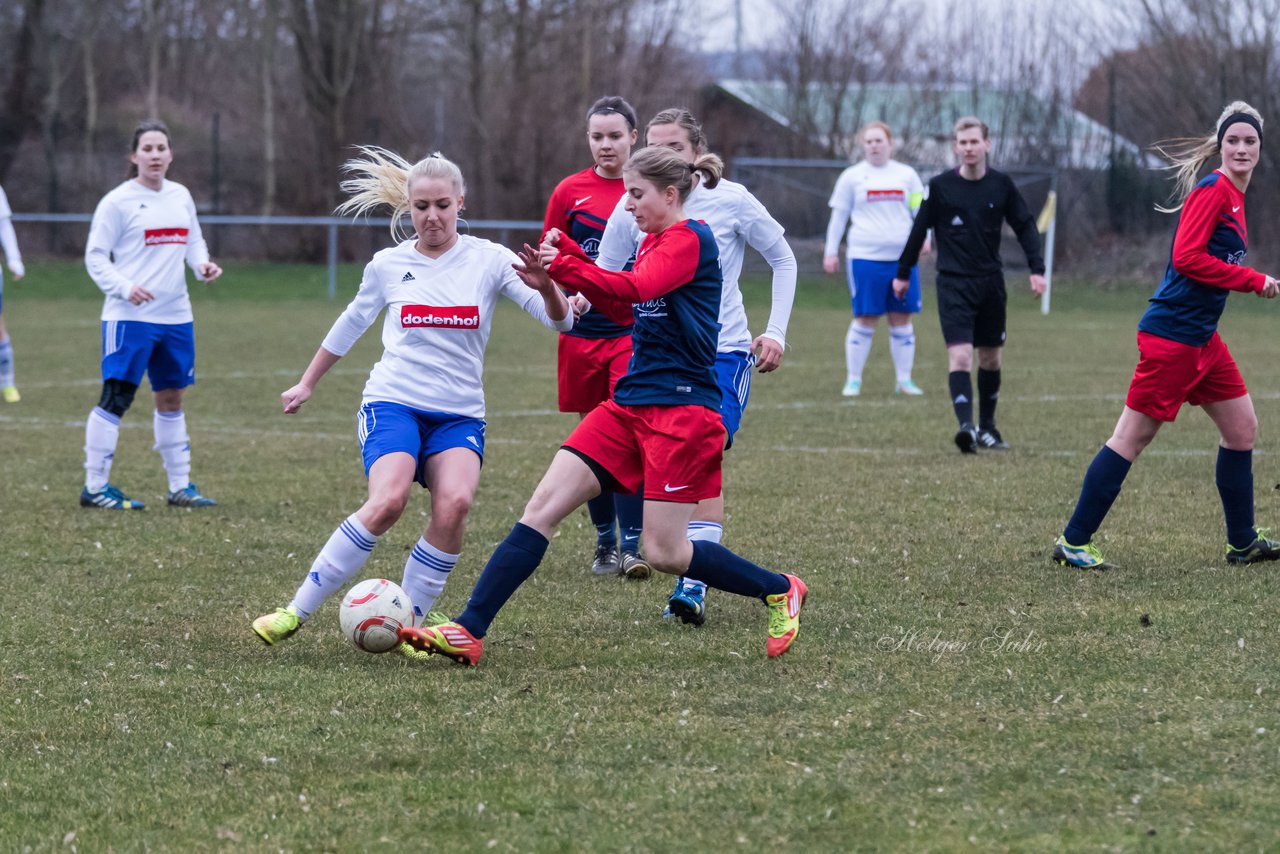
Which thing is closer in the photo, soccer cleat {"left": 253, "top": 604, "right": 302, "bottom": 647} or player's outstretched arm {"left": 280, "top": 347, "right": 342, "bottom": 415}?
soccer cleat {"left": 253, "top": 604, "right": 302, "bottom": 647}

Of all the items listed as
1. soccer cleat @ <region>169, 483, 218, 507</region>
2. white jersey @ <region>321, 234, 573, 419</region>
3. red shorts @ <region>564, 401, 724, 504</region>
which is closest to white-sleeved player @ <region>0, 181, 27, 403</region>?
soccer cleat @ <region>169, 483, 218, 507</region>

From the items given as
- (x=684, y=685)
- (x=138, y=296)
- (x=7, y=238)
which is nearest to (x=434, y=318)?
(x=684, y=685)

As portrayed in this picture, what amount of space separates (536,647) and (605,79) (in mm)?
31352

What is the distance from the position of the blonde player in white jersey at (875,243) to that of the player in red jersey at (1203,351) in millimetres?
6756

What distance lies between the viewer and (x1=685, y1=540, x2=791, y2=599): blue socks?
5340 millimetres

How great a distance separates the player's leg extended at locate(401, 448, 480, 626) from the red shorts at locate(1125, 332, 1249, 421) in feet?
9.36

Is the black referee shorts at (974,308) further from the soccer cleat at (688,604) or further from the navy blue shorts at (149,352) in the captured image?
the soccer cleat at (688,604)

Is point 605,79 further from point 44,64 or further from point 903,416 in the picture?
point 903,416

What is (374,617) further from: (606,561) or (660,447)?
(606,561)

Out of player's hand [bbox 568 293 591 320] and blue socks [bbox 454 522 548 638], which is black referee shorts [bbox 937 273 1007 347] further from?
blue socks [bbox 454 522 548 638]

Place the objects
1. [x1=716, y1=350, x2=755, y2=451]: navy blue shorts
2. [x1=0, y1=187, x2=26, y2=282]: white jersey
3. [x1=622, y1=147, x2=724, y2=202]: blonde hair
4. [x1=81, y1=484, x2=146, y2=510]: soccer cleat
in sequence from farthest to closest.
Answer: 1. [x1=0, y1=187, x2=26, y2=282]: white jersey
2. [x1=81, y1=484, x2=146, y2=510]: soccer cleat
3. [x1=716, y1=350, x2=755, y2=451]: navy blue shorts
4. [x1=622, y1=147, x2=724, y2=202]: blonde hair

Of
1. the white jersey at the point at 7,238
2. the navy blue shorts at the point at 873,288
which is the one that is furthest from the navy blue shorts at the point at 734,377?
the white jersey at the point at 7,238

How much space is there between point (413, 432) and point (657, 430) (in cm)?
A: 92

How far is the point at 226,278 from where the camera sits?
1196 inches
